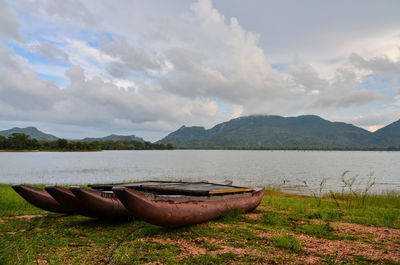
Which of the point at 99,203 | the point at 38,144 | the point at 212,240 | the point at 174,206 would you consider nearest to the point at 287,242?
the point at 212,240

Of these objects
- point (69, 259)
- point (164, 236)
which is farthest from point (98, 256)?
point (164, 236)

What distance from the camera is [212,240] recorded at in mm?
6020

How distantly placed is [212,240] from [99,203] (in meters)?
3.16

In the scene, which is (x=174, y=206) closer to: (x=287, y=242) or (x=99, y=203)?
(x=99, y=203)

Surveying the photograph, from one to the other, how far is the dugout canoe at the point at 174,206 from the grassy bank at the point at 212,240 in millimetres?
333

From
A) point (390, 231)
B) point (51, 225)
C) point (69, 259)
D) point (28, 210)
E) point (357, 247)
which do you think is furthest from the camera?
point (28, 210)

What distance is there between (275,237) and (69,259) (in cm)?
441

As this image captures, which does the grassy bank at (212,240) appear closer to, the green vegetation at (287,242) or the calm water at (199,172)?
the green vegetation at (287,242)

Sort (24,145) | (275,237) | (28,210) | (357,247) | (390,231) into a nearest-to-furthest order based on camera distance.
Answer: (357,247)
(275,237)
(390,231)
(28,210)
(24,145)

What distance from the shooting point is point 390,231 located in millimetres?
7133

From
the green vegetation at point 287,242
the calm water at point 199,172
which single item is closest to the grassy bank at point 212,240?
the green vegetation at point 287,242

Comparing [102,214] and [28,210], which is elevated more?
[102,214]

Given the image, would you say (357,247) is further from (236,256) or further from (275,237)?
(236,256)

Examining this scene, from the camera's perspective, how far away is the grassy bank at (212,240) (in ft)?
15.8
